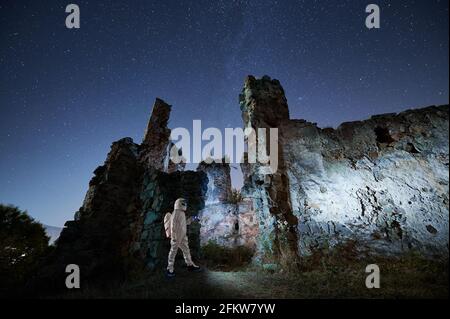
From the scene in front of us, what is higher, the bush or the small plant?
the small plant

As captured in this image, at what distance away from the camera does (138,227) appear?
1204cm

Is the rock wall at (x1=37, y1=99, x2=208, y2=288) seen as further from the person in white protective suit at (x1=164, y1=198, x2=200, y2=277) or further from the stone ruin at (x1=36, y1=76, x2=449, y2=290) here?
the person in white protective suit at (x1=164, y1=198, x2=200, y2=277)

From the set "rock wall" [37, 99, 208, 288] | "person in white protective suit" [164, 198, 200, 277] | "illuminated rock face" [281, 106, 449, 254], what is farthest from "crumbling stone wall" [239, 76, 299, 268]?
"person in white protective suit" [164, 198, 200, 277]

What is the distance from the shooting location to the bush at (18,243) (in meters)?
14.1

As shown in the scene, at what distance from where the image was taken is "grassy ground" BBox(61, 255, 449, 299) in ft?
18.9

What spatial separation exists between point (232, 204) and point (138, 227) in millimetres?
11616

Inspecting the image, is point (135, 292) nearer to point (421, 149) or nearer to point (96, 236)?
point (96, 236)

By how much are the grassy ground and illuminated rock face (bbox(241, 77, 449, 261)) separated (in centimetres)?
62

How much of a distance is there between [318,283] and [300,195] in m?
3.55

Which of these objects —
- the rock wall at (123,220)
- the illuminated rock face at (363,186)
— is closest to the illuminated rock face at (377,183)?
the illuminated rock face at (363,186)

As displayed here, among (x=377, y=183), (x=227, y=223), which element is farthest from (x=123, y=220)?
(x=377, y=183)

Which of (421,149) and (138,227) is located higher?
(421,149)
